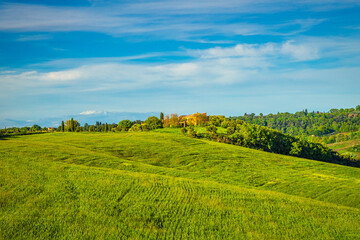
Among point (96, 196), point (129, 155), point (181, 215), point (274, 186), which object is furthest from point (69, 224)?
point (129, 155)

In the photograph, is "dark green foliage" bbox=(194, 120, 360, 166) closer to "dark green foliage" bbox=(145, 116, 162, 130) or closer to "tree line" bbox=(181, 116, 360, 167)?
"tree line" bbox=(181, 116, 360, 167)

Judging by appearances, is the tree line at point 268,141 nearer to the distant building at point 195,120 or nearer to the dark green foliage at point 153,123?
the dark green foliage at point 153,123

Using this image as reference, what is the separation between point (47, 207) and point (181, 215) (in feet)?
33.4

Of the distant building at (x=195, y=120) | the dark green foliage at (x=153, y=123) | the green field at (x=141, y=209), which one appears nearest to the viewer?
the green field at (x=141, y=209)

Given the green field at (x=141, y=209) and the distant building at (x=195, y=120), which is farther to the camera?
the distant building at (x=195, y=120)

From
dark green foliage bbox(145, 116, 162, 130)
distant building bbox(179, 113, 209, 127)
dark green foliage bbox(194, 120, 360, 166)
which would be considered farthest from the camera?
distant building bbox(179, 113, 209, 127)

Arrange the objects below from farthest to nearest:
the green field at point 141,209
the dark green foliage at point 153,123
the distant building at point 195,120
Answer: the distant building at point 195,120, the dark green foliage at point 153,123, the green field at point 141,209

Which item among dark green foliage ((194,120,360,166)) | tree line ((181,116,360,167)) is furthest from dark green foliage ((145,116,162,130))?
dark green foliage ((194,120,360,166))

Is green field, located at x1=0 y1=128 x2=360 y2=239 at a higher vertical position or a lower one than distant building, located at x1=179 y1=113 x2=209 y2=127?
lower

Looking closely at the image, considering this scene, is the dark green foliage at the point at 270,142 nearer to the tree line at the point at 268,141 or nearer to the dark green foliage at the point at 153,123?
the tree line at the point at 268,141

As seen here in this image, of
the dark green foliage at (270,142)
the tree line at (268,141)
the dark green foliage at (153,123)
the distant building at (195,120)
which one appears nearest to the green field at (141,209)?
the dark green foliage at (270,142)

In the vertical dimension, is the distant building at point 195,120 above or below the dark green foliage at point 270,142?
above

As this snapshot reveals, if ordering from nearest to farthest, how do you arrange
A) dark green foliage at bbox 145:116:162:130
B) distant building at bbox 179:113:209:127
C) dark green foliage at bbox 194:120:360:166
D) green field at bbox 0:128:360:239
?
green field at bbox 0:128:360:239 → dark green foliage at bbox 194:120:360:166 → dark green foliage at bbox 145:116:162:130 → distant building at bbox 179:113:209:127

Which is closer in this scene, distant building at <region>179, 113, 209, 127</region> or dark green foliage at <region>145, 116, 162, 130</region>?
dark green foliage at <region>145, 116, 162, 130</region>
